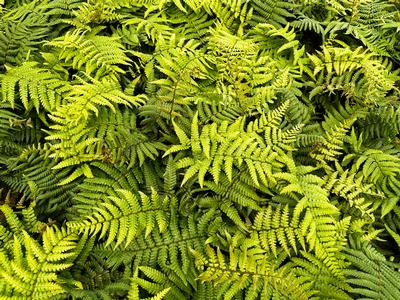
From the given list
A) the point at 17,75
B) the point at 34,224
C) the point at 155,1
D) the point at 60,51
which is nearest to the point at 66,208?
the point at 34,224

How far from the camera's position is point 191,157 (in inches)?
133

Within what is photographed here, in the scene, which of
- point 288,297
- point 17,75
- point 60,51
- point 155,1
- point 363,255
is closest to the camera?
point 288,297

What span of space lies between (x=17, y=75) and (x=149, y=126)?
1188 mm

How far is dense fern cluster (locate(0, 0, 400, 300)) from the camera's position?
3.03 meters

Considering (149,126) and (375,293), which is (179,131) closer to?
(149,126)

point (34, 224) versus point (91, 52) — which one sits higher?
point (91, 52)

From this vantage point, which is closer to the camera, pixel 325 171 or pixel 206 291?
pixel 206 291

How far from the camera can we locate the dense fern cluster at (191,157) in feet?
9.95

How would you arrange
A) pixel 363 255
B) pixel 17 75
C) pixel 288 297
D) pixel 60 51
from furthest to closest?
1. pixel 60 51
2. pixel 17 75
3. pixel 363 255
4. pixel 288 297

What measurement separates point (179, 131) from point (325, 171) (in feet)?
4.43

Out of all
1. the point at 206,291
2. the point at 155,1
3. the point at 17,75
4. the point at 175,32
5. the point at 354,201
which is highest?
the point at 155,1

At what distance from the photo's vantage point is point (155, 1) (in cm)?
414

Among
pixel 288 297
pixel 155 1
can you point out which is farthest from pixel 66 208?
pixel 155 1

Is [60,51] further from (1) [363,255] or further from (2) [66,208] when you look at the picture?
(1) [363,255]
